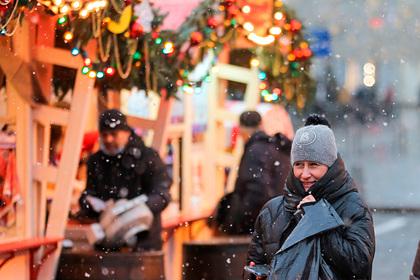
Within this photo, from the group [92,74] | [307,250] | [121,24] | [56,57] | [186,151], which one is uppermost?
[121,24]

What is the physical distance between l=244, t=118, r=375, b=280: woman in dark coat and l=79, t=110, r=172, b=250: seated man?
3929 millimetres

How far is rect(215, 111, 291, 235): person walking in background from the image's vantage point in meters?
9.98

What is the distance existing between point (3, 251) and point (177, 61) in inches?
107

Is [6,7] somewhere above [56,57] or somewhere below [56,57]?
above

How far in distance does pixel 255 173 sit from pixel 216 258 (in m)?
0.82

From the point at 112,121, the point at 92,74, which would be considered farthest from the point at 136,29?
the point at 112,121

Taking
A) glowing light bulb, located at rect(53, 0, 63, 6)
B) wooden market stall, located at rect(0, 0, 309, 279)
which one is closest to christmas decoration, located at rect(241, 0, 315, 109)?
wooden market stall, located at rect(0, 0, 309, 279)

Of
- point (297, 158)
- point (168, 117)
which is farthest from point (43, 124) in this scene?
point (297, 158)

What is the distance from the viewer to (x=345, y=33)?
1758 inches

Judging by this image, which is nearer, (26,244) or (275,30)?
(26,244)

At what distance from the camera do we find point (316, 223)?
5.30 metres

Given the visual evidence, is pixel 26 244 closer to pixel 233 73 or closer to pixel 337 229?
pixel 337 229

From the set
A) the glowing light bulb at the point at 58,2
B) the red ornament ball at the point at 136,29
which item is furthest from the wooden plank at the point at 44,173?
the glowing light bulb at the point at 58,2

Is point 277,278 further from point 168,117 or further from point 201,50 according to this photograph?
point 168,117
